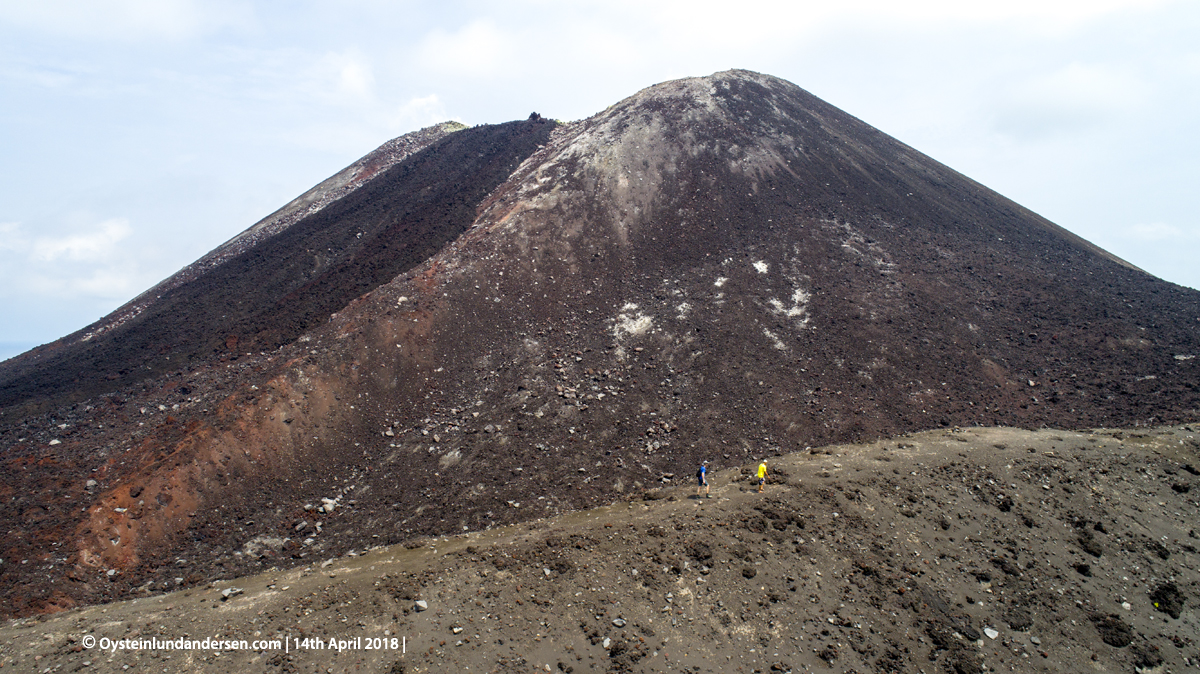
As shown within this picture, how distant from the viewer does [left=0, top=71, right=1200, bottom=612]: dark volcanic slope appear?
560 inches

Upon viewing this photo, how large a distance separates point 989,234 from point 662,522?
2565 cm

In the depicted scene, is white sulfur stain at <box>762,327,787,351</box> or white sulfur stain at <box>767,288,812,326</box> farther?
white sulfur stain at <box>767,288,812,326</box>

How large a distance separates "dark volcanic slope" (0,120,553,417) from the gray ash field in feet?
43.9

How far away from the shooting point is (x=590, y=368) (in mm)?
18781

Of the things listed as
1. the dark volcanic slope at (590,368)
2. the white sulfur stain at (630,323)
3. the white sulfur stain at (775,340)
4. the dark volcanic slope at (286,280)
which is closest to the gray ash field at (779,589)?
the dark volcanic slope at (590,368)

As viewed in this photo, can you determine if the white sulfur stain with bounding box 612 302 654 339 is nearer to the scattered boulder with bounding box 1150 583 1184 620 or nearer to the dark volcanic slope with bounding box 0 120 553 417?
the dark volcanic slope with bounding box 0 120 553 417

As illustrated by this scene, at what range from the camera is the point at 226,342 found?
865 inches

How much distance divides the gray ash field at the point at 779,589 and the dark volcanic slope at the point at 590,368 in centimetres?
210

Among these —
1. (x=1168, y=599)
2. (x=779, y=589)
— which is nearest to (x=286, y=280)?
(x=779, y=589)

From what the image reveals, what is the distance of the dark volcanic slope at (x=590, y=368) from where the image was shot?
14.2m

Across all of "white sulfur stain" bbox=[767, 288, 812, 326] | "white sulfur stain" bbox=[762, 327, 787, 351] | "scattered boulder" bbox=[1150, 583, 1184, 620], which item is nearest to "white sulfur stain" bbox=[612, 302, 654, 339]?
"white sulfur stain" bbox=[762, 327, 787, 351]

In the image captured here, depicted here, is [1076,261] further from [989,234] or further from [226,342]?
[226,342]

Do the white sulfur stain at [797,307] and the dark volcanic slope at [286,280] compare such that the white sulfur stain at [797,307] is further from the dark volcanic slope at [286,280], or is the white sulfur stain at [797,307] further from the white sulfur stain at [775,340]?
the dark volcanic slope at [286,280]

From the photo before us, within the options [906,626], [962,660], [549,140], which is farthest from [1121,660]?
[549,140]
